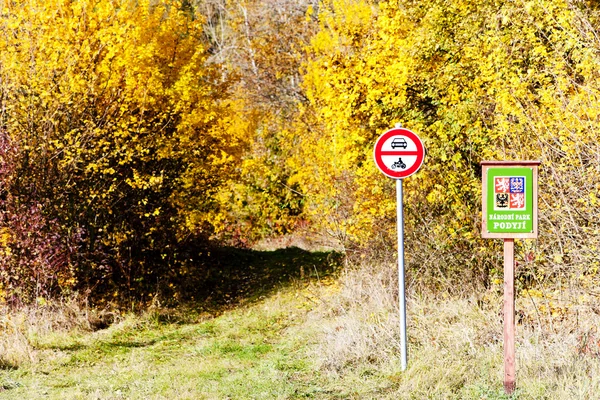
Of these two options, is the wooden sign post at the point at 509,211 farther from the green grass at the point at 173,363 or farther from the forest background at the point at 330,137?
the green grass at the point at 173,363

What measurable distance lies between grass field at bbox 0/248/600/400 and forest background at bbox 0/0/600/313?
61 cm

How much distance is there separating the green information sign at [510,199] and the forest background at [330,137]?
1007mm

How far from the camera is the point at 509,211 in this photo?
622cm

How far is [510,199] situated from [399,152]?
4.28 feet

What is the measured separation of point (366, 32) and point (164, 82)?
4.12 metres

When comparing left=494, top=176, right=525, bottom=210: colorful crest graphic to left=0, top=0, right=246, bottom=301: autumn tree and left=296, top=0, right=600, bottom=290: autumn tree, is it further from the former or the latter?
left=0, top=0, right=246, bottom=301: autumn tree

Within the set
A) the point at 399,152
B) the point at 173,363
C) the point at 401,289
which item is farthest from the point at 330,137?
the point at 401,289

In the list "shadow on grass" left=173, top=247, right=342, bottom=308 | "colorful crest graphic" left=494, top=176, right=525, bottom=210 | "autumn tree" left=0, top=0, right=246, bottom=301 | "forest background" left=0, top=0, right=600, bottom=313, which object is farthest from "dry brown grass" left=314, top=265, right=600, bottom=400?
"autumn tree" left=0, top=0, right=246, bottom=301

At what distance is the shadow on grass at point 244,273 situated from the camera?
1384cm

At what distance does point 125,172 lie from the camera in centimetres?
1228

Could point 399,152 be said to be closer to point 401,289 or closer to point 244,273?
point 401,289

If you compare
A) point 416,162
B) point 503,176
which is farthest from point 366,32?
point 503,176

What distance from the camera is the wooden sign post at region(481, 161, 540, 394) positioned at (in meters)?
6.16

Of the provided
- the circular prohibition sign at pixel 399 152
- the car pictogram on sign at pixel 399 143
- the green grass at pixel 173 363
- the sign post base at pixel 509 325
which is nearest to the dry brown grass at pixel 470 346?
the sign post base at pixel 509 325
